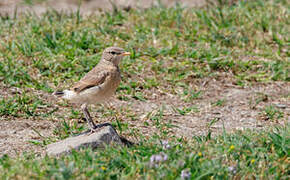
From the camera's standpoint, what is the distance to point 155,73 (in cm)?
830

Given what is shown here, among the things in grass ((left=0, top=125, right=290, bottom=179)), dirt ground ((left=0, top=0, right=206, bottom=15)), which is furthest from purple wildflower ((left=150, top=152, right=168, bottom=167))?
dirt ground ((left=0, top=0, right=206, bottom=15))

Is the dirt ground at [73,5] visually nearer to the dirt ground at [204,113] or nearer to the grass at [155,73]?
the grass at [155,73]

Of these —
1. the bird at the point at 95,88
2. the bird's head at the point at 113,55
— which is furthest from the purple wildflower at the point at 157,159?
the bird's head at the point at 113,55

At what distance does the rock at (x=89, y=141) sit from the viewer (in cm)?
521

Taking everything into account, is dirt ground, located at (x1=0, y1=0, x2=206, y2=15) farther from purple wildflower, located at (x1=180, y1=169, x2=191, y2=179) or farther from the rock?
purple wildflower, located at (x1=180, y1=169, x2=191, y2=179)

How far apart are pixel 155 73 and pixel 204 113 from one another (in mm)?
1310

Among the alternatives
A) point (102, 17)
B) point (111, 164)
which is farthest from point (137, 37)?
point (111, 164)

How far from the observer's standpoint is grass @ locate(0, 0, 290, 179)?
15.5ft

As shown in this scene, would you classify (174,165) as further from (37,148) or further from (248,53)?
(248,53)

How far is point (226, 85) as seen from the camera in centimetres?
825

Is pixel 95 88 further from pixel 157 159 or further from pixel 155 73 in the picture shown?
pixel 155 73

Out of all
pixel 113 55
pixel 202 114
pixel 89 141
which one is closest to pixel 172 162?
pixel 89 141

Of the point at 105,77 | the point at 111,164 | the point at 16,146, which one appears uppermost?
the point at 105,77

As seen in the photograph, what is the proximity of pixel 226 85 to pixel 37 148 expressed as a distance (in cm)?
357
